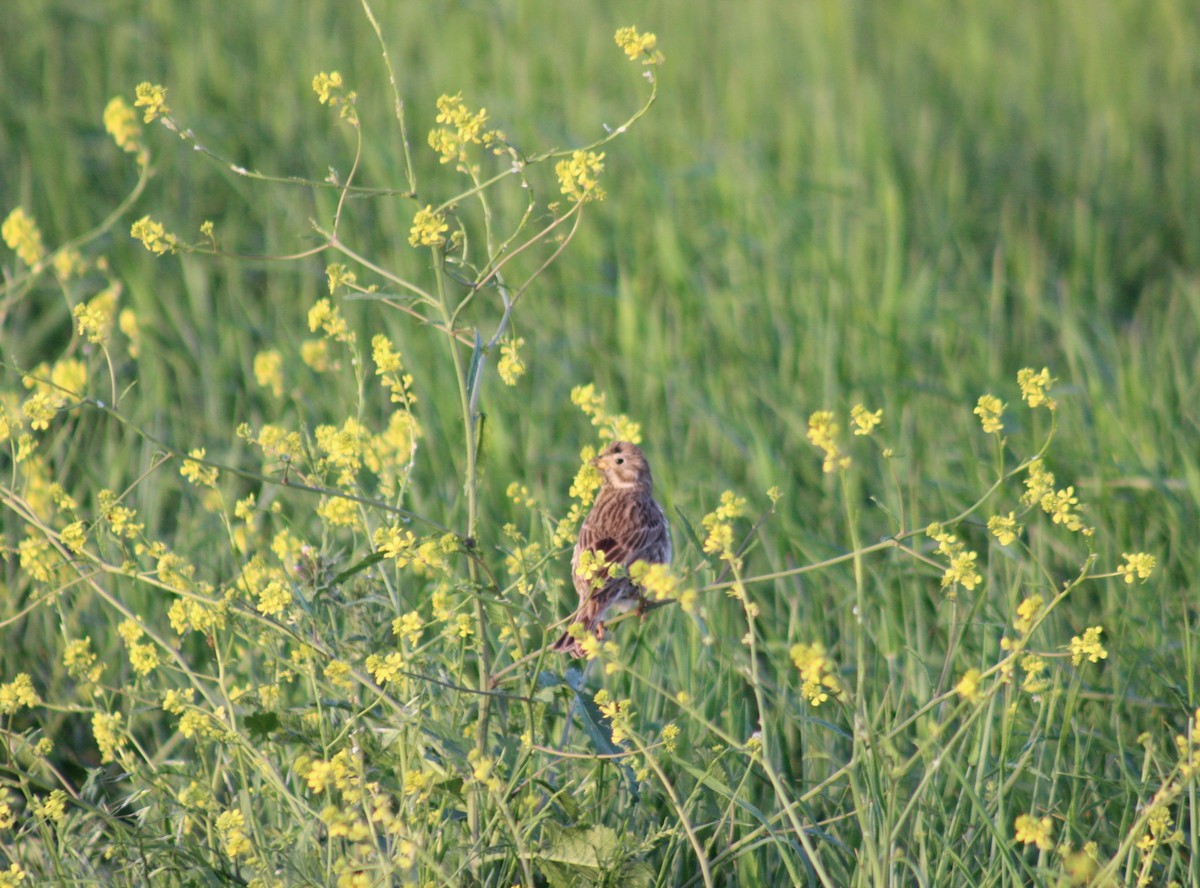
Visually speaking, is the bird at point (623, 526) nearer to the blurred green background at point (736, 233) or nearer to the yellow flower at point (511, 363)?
the blurred green background at point (736, 233)

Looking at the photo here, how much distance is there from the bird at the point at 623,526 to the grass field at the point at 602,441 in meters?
0.19

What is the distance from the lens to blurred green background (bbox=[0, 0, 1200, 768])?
5113mm

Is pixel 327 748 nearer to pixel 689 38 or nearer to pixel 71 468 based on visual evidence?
pixel 71 468

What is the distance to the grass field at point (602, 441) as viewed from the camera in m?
2.75

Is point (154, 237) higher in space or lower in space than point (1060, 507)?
higher

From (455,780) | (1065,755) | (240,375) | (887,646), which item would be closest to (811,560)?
(887,646)

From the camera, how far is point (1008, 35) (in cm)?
978

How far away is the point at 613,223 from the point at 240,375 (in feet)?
6.68

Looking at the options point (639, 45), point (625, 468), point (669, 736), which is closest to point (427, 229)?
point (639, 45)

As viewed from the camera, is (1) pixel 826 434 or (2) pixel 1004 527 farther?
(2) pixel 1004 527

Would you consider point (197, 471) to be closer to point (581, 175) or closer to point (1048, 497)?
point (581, 175)

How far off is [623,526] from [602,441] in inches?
39.8

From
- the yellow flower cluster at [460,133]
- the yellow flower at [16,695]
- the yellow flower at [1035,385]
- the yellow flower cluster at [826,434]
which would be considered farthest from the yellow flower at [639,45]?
the yellow flower at [16,695]

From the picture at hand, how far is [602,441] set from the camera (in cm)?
471
